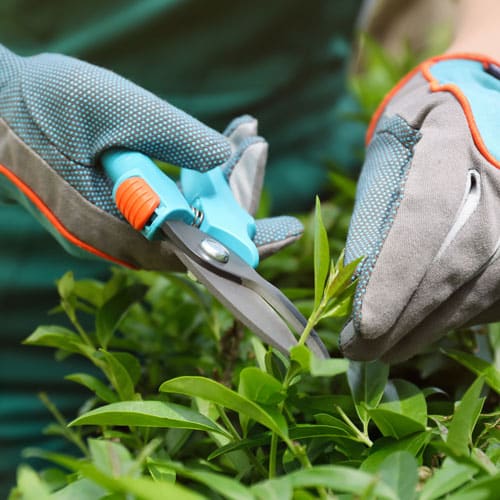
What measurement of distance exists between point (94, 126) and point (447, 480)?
1.22ft

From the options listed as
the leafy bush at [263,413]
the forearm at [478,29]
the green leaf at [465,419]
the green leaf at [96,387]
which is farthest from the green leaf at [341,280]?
the forearm at [478,29]

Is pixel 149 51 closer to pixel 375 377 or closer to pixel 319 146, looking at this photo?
pixel 319 146

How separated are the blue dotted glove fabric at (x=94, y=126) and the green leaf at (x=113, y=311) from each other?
0.38 feet

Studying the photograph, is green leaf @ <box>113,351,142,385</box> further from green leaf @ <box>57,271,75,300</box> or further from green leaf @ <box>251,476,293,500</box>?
green leaf @ <box>251,476,293,500</box>

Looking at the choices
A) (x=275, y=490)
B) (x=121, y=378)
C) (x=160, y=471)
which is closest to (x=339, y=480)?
(x=275, y=490)

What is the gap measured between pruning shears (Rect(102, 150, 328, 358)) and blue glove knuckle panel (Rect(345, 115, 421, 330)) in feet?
0.19

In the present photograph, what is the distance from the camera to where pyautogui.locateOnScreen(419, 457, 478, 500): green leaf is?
35cm

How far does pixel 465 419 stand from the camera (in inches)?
15.6

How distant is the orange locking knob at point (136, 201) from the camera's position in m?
0.49

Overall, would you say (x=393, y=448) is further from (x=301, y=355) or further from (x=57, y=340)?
(x=57, y=340)

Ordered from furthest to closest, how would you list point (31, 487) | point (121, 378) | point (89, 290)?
point (89, 290), point (121, 378), point (31, 487)

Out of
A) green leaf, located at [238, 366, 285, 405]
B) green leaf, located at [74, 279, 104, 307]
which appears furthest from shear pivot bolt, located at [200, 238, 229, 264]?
green leaf, located at [74, 279, 104, 307]

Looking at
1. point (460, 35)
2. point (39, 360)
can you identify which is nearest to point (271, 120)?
point (460, 35)

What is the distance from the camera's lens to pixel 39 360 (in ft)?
3.21
